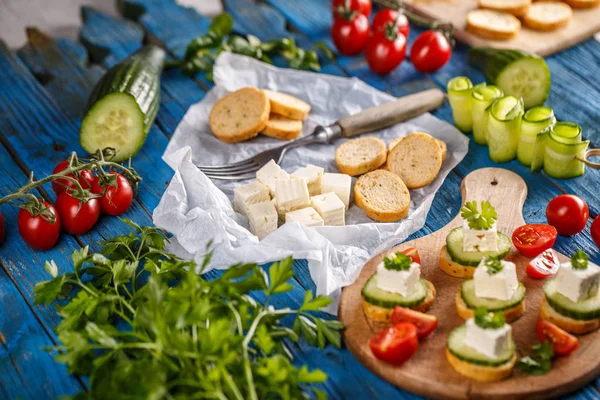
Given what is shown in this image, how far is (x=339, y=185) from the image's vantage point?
3.84 metres

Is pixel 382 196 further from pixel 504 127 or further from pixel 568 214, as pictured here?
pixel 568 214

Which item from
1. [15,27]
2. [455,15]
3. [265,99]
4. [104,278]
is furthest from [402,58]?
[15,27]

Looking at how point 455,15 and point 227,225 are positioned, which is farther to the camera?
point 455,15

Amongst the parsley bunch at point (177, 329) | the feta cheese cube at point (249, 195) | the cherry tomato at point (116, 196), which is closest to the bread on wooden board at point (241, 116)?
the feta cheese cube at point (249, 195)

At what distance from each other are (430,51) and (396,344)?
2706 mm

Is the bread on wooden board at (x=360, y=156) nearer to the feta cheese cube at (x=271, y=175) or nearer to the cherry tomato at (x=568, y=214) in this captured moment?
the feta cheese cube at (x=271, y=175)

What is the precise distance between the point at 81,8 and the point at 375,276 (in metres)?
3.86

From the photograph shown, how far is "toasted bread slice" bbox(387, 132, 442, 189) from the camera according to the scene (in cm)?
401

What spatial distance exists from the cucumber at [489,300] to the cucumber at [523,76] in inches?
74.7

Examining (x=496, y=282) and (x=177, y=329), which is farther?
(x=496, y=282)

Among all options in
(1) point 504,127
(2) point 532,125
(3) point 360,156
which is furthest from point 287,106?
(2) point 532,125

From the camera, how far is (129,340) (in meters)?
2.98

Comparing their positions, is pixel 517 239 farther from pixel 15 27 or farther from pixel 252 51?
pixel 15 27

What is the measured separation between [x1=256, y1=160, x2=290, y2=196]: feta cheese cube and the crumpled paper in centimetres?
22
